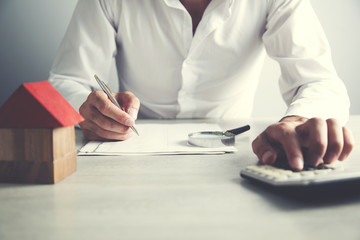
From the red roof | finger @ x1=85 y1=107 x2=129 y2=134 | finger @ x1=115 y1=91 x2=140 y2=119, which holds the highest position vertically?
the red roof

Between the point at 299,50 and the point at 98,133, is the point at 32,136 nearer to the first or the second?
the point at 98,133

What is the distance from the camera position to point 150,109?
163 cm

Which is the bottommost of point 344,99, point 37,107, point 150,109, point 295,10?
point 150,109

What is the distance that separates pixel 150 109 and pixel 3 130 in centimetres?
107

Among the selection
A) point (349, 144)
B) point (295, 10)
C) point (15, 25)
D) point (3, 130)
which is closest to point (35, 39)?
point (15, 25)

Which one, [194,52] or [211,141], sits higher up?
[194,52]

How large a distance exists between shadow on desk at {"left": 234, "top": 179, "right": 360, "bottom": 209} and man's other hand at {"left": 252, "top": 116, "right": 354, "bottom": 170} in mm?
59

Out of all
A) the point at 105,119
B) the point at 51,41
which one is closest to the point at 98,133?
the point at 105,119

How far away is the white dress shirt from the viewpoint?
1334 millimetres

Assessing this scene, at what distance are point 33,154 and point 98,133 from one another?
13.6 inches

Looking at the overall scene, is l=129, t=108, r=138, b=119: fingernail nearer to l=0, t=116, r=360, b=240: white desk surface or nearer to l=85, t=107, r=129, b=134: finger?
l=85, t=107, r=129, b=134: finger

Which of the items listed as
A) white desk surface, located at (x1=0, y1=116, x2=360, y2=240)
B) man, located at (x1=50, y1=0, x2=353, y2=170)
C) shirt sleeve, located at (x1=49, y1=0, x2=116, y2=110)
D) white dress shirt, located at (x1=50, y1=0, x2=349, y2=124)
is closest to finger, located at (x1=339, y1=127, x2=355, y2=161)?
white desk surface, located at (x1=0, y1=116, x2=360, y2=240)

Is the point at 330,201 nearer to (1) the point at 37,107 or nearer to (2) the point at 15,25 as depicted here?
(1) the point at 37,107

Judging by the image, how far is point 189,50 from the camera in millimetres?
1447
